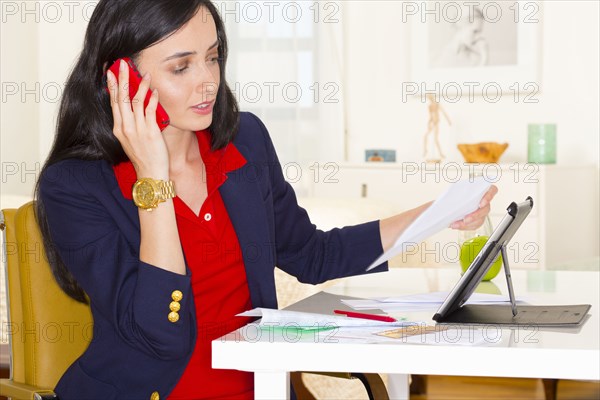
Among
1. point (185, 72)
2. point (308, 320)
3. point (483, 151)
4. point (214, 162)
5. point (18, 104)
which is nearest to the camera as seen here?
point (308, 320)

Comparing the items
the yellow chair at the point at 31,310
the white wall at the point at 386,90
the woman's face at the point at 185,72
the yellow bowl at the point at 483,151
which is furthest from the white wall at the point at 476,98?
the yellow chair at the point at 31,310

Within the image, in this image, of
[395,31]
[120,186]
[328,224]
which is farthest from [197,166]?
[395,31]

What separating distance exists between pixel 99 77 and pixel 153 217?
304mm

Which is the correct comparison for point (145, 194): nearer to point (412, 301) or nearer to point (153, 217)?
point (153, 217)

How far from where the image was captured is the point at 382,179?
202 inches

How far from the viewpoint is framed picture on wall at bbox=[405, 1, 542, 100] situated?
5.30 m

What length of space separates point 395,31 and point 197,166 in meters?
4.06

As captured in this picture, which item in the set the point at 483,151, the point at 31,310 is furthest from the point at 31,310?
the point at 483,151

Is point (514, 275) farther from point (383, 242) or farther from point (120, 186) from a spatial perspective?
point (120, 186)

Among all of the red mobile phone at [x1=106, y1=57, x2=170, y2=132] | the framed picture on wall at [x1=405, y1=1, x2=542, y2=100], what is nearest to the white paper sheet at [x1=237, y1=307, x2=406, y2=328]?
the red mobile phone at [x1=106, y1=57, x2=170, y2=132]

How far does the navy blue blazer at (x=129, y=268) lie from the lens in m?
1.54

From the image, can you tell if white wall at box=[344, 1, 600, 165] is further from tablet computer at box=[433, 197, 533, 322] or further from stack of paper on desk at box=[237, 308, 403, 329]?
stack of paper on desk at box=[237, 308, 403, 329]

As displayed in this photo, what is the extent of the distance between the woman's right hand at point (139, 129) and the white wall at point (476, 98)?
3974mm

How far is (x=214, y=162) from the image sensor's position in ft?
5.99
